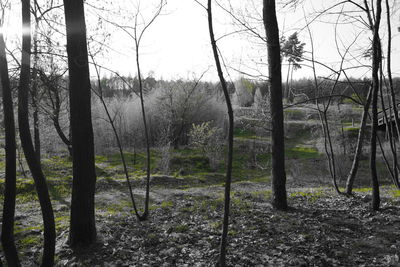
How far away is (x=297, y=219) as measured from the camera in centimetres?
608

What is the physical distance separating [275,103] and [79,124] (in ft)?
13.8

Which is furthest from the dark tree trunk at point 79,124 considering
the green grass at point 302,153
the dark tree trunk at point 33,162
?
the green grass at point 302,153

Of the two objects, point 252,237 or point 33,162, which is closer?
point 33,162

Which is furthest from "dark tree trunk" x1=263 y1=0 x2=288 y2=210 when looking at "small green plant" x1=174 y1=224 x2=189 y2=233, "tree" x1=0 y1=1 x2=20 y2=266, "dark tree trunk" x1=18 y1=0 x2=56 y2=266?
"tree" x1=0 y1=1 x2=20 y2=266

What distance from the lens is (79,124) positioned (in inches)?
206

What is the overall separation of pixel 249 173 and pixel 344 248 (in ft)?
62.0

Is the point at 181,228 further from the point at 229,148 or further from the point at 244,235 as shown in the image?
the point at 229,148

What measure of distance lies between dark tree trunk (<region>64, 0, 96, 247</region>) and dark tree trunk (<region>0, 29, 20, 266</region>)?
0.95 m

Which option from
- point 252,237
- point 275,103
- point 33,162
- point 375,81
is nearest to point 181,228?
point 252,237

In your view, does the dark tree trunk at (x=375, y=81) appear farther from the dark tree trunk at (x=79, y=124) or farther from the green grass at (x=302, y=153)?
the green grass at (x=302, y=153)

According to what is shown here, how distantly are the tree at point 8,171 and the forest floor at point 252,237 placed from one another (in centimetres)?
78

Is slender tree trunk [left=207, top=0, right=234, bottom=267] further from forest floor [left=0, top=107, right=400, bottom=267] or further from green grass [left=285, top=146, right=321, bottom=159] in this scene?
green grass [left=285, top=146, right=321, bottom=159]

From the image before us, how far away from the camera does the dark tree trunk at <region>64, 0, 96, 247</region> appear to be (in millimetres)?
5188

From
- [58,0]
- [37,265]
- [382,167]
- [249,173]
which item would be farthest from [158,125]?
[37,265]
